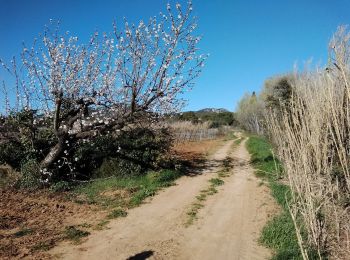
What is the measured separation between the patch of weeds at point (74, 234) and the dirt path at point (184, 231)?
8.0 inches

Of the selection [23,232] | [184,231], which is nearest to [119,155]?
[23,232]

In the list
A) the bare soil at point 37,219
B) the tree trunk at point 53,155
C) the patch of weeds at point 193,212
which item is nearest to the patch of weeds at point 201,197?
the patch of weeds at point 193,212

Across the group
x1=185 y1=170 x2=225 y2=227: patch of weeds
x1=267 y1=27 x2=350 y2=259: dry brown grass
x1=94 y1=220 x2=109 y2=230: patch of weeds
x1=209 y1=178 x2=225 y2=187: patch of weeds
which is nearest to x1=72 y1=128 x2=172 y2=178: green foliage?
x1=209 y1=178 x2=225 y2=187: patch of weeds

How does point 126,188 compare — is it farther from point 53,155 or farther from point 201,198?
point 53,155

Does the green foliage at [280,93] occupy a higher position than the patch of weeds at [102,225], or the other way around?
the green foliage at [280,93]

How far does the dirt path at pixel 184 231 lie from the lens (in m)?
7.08

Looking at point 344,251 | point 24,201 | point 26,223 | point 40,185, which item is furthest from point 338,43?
point 40,185

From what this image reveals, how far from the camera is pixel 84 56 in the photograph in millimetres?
14586

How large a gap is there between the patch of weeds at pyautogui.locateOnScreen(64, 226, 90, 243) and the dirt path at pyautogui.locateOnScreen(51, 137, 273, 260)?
0.67 ft

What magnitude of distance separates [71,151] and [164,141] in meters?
4.12

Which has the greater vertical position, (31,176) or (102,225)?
(31,176)

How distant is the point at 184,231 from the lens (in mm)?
8328

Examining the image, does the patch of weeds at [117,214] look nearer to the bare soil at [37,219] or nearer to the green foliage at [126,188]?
the bare soil at [37,219]

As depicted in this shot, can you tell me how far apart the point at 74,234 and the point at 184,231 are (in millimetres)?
2319
